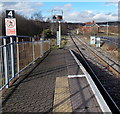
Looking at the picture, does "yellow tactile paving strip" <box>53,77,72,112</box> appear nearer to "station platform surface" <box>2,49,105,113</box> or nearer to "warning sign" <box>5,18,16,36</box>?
"station platform surface" <box>2,49,105,113</box>

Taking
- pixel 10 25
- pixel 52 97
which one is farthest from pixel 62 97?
pixel 10 25

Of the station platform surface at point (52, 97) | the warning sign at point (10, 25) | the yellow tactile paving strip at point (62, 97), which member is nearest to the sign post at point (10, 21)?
the warning sign at point (10, 25)

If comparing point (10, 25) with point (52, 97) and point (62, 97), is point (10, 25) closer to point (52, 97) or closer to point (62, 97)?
point (52, 97)

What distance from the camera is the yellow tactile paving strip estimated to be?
13.6 ft

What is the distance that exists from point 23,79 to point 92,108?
11.3 feet

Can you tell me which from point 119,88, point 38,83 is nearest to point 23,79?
point 38,83

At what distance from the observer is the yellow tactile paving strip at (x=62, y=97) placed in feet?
13.6

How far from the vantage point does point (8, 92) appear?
5.37 m

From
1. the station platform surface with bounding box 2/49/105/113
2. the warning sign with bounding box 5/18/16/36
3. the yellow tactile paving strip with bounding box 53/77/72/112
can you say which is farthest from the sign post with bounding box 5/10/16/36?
the yellow tactile paving strip with bounding box 53/77/72/112

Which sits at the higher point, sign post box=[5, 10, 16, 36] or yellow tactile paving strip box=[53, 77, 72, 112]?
sign post box=[5, 10, 16, 36]

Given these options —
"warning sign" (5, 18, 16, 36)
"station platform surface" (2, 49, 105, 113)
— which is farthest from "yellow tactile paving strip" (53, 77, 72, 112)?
"warning sign" (5, 18, 16, 36)

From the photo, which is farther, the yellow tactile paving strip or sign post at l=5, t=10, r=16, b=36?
sign post at l=5, t=10, r=16, b=36

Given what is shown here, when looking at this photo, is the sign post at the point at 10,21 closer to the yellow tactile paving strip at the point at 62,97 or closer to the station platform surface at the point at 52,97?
the station platform surface at the point at 52,97

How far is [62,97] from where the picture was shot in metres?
4.86
